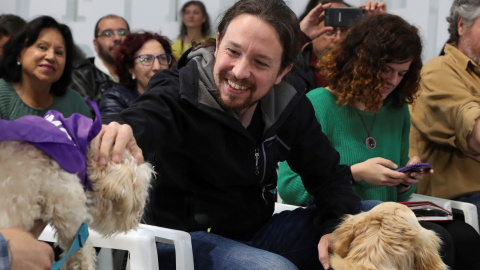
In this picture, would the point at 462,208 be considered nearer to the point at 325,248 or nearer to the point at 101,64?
the point at 325,248

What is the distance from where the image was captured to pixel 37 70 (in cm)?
326

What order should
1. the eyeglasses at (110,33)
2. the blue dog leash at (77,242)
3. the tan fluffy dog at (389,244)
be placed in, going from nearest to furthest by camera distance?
the blue dog leash at (77,242) → the tan fluffy dog at (389,244) → the eyeglasses at (110,33)

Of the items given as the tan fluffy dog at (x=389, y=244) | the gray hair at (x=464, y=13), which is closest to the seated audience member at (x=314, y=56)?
the gray hair at (x=464, y=13)

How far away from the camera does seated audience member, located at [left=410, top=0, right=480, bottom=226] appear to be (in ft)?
9.66

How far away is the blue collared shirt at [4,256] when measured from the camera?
1068mm

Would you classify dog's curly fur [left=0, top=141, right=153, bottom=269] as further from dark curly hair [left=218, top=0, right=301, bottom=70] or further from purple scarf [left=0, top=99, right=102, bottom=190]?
dark curly hair [left=218, top=0, right=301, bottom=70]

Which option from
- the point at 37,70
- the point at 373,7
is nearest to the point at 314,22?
the point at 373,7

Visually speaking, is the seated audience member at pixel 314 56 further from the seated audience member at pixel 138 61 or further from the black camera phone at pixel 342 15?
the seated audience member at pixel 138 61

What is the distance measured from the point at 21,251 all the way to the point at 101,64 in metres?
3.68

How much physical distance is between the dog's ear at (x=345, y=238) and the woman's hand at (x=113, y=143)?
2.61 feet

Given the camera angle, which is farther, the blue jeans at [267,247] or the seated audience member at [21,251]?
the blue jeans at [267,247]

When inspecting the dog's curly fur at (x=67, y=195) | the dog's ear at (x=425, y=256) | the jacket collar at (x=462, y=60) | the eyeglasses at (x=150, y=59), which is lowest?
the dog's ear at (x=425, y=256)

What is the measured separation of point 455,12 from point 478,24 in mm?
179

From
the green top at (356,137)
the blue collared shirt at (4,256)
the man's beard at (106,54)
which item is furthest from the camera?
the man's beard at (106,54)
